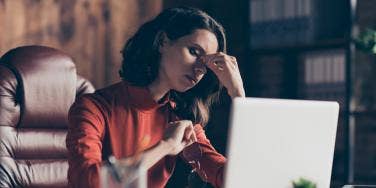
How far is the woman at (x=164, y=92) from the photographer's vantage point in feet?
6.09

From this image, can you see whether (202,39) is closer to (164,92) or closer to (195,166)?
(164,92)

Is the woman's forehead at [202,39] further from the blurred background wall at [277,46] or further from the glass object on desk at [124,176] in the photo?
the blurred background wall at [277,46]

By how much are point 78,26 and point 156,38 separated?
186 cm

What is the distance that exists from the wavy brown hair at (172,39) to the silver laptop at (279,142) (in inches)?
23.6

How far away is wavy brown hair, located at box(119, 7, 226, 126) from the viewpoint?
1.91 meters

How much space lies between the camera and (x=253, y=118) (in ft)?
4.22

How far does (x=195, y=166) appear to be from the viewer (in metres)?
1.97

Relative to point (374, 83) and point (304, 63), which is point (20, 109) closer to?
point (304, 63)

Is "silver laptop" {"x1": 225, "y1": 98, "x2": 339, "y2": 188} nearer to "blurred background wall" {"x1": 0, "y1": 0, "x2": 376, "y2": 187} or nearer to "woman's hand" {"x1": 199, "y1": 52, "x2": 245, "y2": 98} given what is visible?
"woman's hand" {"x1": 199, "y1": 52, "x2": 245, "y2": 98}

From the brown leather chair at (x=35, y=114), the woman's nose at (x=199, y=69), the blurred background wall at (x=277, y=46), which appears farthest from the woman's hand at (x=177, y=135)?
the blurred background wall at (x=277, y=46)

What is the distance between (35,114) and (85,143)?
75 centimetres

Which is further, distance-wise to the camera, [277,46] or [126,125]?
[277,46]

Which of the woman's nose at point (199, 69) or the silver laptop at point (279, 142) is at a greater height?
the woman's nose at point (199, 69)

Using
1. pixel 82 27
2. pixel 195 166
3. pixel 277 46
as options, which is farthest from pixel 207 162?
pixel 82 27
